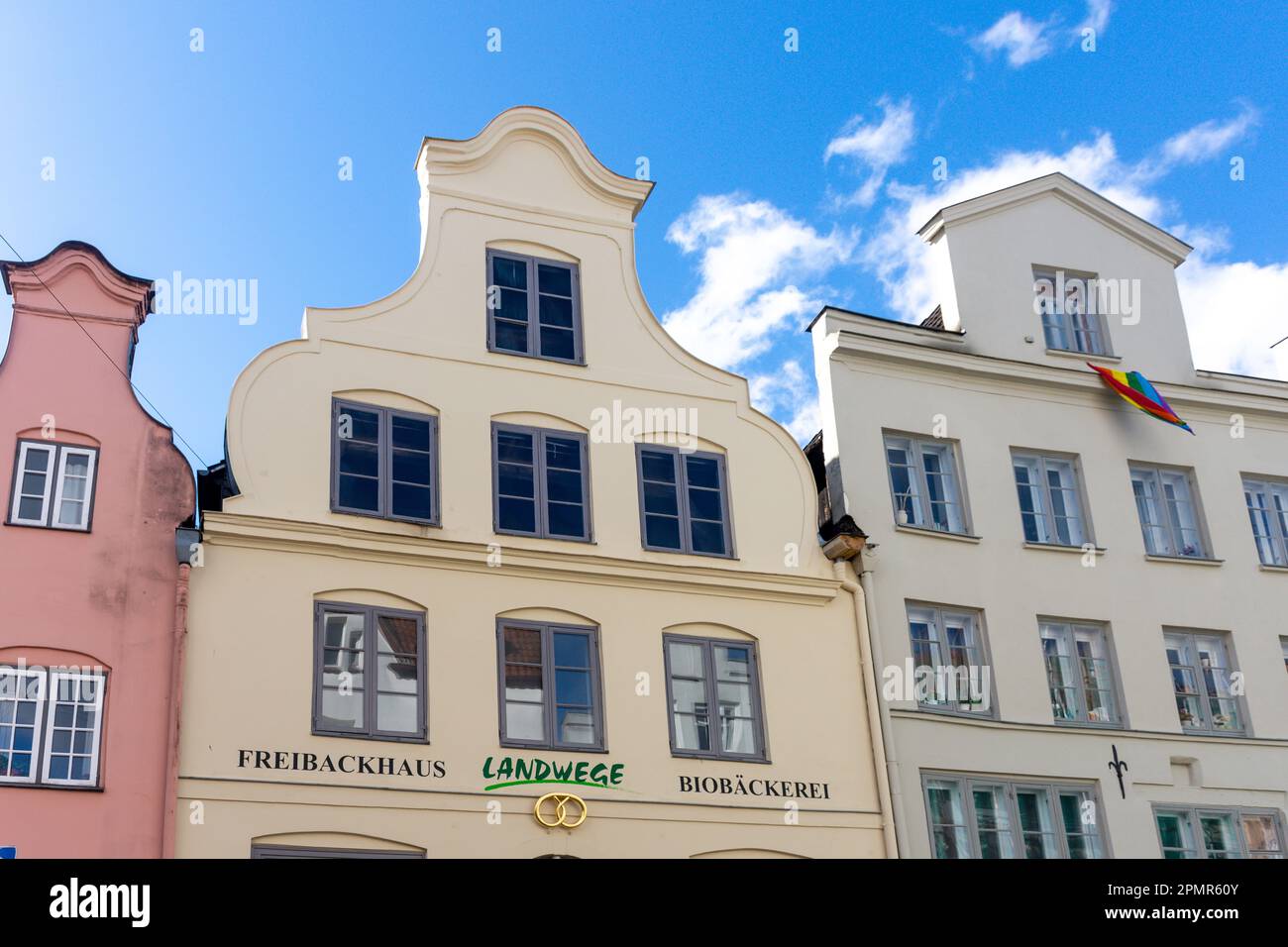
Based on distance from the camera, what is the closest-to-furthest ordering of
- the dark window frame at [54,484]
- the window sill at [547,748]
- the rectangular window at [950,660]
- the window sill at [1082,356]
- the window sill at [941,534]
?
the dark window frame at [54,484], the window sill at [547,748], the rectangular window at [950,660], the window sill at [941,534], the window sill at [1082,356]

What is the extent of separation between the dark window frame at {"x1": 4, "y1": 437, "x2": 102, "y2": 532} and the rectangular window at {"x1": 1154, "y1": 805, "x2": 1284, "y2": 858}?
15385 mm

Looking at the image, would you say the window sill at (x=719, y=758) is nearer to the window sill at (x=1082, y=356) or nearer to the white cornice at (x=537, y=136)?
the white cornice at (x=537, y=136)

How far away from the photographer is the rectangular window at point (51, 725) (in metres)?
17.7

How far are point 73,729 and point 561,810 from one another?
5855mm

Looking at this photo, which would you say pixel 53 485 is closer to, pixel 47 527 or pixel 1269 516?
pixel 47 527

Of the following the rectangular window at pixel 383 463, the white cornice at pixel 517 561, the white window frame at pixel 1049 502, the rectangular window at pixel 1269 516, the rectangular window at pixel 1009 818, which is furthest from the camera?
the rectangular window at pixel 1269 516

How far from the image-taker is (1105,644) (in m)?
24.1

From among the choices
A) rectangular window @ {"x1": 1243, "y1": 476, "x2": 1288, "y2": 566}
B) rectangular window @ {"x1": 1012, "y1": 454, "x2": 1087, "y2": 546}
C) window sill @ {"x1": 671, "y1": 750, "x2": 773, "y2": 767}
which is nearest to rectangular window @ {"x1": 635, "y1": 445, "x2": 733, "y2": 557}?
window sill @ {"x1": 671, "y1": 750, "x2": 773, "y2": 767}

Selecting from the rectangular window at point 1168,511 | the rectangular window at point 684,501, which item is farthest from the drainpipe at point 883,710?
the rectangular window at point 1168,511

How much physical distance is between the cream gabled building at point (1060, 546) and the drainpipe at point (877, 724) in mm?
83

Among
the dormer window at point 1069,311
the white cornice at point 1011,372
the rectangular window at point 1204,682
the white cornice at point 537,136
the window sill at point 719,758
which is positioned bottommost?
the window sill at point 719,758

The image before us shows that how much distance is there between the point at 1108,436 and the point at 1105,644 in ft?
12.2

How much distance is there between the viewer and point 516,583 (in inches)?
824
